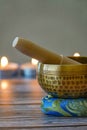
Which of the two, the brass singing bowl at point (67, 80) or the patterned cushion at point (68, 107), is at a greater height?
the brass singing bowl at point (67, 80)

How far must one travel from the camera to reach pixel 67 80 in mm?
792

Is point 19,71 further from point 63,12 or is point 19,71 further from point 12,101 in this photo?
point 63,12

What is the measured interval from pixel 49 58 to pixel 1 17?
3242mm

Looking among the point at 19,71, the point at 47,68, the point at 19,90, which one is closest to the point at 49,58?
the point at 47,68

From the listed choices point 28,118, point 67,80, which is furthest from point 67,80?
point 28,118

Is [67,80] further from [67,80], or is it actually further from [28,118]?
[28,118]

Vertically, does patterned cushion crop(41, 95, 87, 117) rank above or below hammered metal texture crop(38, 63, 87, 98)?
below

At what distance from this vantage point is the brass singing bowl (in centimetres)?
79

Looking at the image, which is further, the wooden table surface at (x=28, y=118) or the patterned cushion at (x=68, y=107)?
the patterned cushion at (x=68, y=107)

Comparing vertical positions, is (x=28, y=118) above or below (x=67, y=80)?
below

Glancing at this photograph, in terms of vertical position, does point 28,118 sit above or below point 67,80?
below

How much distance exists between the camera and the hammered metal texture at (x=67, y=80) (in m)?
0.79

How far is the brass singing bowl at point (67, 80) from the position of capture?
79 cm

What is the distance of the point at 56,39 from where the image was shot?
399cm
